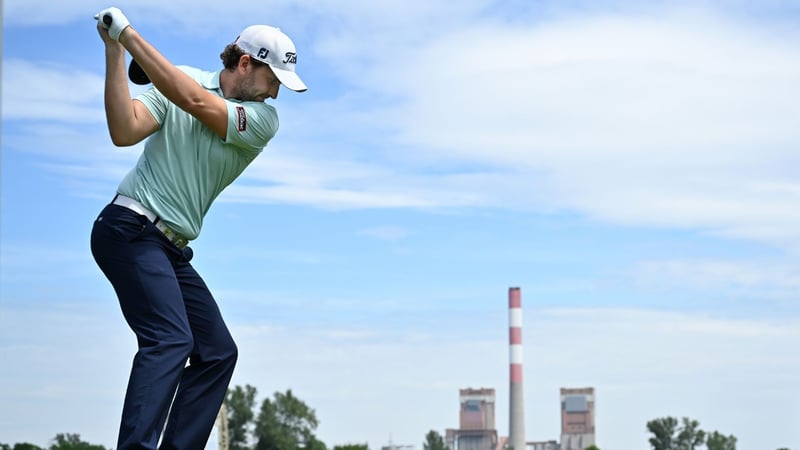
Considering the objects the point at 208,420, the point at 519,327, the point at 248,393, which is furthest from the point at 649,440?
the point at 208,420

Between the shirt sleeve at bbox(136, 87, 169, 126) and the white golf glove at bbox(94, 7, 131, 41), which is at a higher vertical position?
the white golf glove at bbox(94, 7, 131, 41)

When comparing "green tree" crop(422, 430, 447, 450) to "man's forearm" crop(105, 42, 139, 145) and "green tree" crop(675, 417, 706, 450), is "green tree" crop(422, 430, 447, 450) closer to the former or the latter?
"green tree" crop(675, 417, 706, 450)

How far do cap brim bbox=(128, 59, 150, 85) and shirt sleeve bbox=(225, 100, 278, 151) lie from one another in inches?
14.9

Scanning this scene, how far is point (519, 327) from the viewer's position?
124 metres

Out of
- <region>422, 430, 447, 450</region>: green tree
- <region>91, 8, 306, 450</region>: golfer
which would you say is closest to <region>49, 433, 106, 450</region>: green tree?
<region>422, 430, 447, 450</region>: green tree

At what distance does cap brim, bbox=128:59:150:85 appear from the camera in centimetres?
544

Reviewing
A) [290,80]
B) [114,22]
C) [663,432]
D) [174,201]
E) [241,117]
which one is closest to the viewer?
[114,22]

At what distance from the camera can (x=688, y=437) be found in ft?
472

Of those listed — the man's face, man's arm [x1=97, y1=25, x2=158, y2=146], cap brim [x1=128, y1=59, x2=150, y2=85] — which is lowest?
man's arm [x1=97, y1=25, x2=158, y2=146]

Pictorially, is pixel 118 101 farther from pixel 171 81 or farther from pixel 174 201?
pixel 174 201

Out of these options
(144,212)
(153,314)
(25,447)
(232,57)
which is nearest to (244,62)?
(232,57)

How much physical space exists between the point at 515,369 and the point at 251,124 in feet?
398

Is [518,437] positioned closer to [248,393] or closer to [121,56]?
[248,393]

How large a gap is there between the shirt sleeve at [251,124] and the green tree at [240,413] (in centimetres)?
12308
